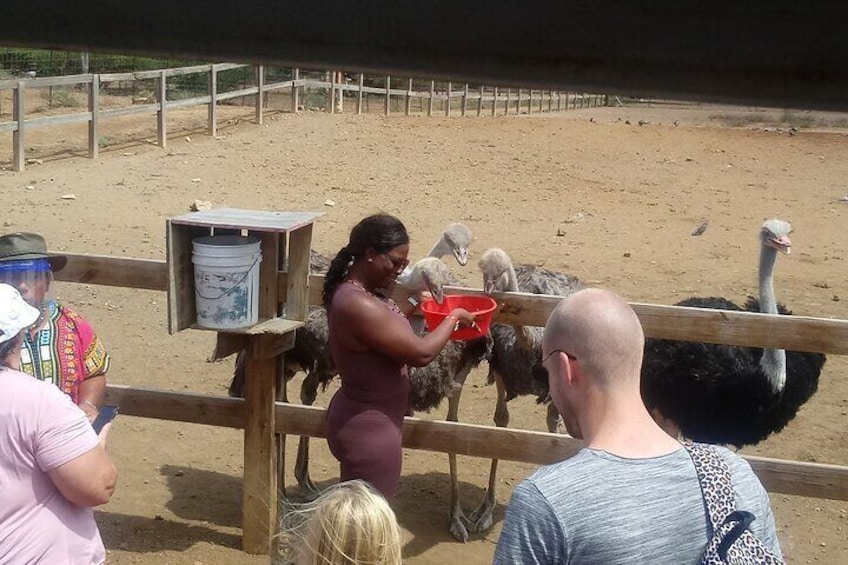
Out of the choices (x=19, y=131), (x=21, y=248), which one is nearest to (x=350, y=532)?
(x=21, y=248)

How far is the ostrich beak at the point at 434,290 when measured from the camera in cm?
473

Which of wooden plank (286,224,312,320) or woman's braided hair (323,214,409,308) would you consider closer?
woman's braided hair (323,214,409,308)

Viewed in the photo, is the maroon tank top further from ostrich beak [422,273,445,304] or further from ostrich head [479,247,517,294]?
ostrich head [479,247,517,294]

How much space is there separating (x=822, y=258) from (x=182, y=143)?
11717mm

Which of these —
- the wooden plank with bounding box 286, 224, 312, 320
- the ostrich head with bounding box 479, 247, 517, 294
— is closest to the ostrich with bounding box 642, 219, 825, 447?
the ostrich head with bounding box 479, 247, 517, 294

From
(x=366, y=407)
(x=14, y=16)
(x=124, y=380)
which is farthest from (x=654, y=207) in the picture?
(x=14, y=16)

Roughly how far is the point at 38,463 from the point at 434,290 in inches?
93.2

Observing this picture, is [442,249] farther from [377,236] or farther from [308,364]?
[377,236]

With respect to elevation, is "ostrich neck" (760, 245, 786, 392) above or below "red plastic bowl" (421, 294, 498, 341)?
below

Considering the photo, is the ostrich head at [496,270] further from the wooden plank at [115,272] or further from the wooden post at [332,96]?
the wooden post at [332,96]

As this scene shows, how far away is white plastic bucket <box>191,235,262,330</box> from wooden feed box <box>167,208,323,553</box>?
0.06m

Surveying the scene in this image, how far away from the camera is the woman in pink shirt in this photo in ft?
8.82

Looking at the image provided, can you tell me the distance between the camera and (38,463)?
2725 mm

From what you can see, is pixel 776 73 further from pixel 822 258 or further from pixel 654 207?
pixel 654 207
